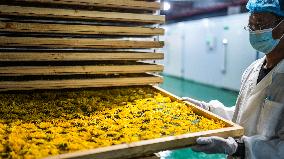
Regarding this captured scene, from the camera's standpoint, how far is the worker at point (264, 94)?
233 cm

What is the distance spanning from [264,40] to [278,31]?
158 mm

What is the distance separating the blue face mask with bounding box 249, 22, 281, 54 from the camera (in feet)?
8.53

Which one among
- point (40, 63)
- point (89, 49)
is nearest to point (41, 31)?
point (40, 63)

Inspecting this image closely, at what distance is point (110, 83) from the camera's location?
3.01 meters

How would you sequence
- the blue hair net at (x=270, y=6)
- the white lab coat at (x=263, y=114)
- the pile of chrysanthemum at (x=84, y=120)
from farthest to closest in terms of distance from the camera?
the blue hair net at (x=270, y=6) < the white lab coat at (x=263, y=114) < the pile of chrysanthemum at (x=84, y=120)

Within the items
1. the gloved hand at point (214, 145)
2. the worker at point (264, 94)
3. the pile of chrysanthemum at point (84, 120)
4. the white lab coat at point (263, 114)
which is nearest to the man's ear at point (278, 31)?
the worker at point (264, 94)

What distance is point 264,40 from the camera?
2.62 meters

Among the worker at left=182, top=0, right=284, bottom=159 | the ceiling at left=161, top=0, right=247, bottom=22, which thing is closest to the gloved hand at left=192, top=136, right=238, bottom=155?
the worker at left=182, top=0, right=284, bottom=159

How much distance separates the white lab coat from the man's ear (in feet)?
0.79

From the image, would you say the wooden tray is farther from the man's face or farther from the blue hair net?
the blue hair net

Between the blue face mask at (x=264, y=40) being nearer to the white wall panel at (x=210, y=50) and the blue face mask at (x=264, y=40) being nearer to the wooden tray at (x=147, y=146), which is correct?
the wooden tray at (x=147, y=146)

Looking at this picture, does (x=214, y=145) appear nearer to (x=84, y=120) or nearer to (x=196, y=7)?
(x=84, y=120)

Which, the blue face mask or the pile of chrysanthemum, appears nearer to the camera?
the pile of chrysanthemum

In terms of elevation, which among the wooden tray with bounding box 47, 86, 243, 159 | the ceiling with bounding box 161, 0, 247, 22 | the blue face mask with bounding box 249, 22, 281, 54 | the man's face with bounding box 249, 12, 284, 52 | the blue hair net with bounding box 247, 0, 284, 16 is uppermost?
the ceiling with bounding box 161, 0, 247, 22
